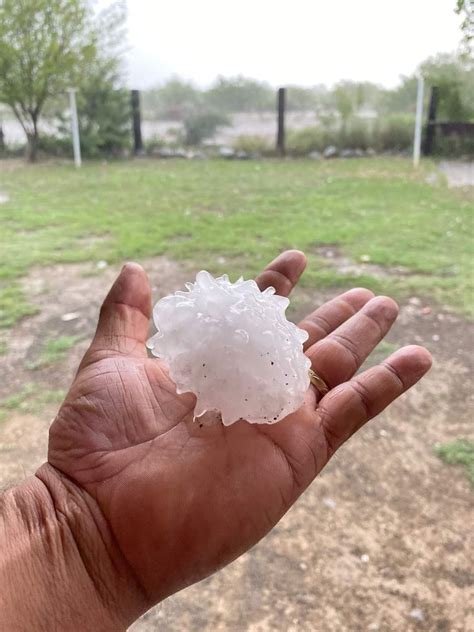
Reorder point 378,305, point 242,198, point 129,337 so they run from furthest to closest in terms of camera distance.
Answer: point 242,198, point 378,305, point 129,337

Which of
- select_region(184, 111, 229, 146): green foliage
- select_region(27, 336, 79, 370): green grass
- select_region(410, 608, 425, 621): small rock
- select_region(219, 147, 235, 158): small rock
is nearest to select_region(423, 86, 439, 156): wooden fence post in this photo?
select_region(219, 147, 235, 158): small rock

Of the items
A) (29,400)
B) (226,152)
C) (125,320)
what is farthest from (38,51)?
(125,320)

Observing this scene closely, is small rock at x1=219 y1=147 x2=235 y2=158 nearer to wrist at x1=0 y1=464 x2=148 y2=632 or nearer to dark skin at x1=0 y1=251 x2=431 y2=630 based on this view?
dark skin at x1=0 y1=251 x2=431 y2=630

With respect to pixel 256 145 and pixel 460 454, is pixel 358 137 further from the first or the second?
pixel 460 454

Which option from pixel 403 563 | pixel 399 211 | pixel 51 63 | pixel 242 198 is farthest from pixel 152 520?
pixel 51 63

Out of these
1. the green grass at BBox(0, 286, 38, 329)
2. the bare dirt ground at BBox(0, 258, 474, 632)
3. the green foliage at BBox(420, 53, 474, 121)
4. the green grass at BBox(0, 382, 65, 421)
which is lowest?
the bare dirt ground at BBox(0, 258, 474, 632)

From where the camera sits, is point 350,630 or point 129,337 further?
point 350,630

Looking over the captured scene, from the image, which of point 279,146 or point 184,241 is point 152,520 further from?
point 279,146
